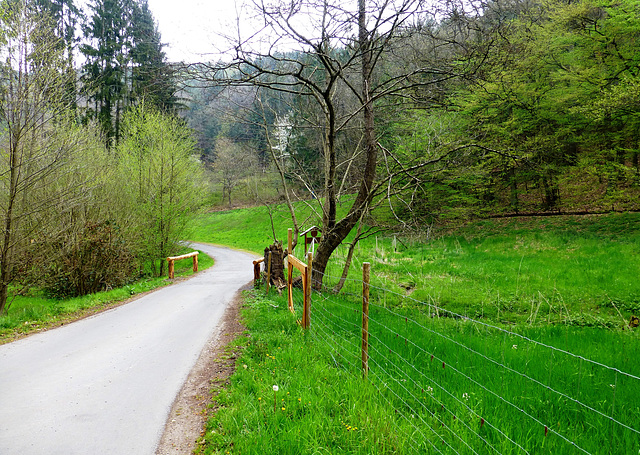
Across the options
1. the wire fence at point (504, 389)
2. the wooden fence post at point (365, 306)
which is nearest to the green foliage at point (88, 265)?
the wire fence at point (504, 389)

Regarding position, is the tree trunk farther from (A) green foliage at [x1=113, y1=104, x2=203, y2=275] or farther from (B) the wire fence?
(A) green foliage at [x1=113, y1=104, x2=203, y2=275]

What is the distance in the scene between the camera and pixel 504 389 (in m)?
3.65

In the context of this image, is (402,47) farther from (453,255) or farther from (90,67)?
(90,67)

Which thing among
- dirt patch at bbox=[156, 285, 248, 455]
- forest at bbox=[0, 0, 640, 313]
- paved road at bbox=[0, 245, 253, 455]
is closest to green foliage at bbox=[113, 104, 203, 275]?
forest at bbox=[0, 0, 640, 313]

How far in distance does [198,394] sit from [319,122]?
7.20 m

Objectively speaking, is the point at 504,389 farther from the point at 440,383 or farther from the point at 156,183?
the point at 156,183

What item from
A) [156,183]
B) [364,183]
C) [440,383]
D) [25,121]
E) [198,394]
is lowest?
[198,394]

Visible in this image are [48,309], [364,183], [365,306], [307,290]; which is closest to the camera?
[365,306]

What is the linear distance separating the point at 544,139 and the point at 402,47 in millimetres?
14377

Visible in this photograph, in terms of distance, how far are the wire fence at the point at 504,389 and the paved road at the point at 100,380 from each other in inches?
82.2

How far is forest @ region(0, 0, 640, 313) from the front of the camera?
240 inches

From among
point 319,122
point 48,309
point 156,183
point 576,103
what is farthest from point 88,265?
point 576,103

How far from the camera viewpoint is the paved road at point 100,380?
328 centimetres

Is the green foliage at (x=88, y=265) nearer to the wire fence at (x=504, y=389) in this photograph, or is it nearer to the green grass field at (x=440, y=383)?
the green grass field at (x=440, y=383)
